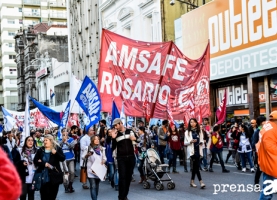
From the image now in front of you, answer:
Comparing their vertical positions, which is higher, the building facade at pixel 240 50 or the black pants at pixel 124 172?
the building facade at pixel 240 50

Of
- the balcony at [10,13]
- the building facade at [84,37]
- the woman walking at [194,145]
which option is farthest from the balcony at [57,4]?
the woman walking at [194,145]

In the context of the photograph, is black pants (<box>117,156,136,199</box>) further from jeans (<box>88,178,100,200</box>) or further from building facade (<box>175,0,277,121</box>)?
building facade (<box>175,0,277,121</box>)

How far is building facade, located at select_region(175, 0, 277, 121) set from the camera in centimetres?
1930

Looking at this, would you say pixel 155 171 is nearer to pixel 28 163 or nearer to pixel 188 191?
pixel 188 191

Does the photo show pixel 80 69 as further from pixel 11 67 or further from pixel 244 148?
pixel 11 67

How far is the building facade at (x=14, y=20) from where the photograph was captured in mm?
87312

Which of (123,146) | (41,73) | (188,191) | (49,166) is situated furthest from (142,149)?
(41,73)

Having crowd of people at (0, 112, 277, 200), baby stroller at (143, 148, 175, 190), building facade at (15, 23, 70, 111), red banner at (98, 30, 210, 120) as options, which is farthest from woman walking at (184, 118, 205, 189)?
building facade at (15, 23, 70, 111)

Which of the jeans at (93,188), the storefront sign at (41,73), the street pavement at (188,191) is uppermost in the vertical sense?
the storefront sign at (41,73)

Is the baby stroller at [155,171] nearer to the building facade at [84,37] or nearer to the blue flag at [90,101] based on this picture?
the blue flag at [90,101]

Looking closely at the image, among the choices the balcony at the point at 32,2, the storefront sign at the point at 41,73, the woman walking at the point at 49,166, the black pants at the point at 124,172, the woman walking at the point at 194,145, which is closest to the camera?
the woman walking at the point at 49,166

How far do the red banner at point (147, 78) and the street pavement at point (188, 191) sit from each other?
1.87 meters

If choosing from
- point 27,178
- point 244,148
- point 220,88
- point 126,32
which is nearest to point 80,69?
point 126,32

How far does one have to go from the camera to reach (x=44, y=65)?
6231 cm
